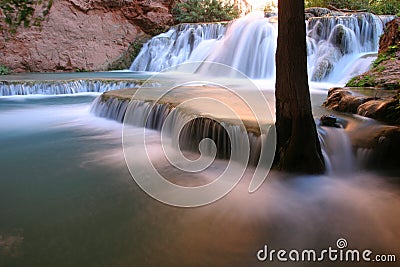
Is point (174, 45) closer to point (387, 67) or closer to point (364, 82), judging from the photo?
point (387, 67)

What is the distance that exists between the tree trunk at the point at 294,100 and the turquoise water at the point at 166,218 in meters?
0.21

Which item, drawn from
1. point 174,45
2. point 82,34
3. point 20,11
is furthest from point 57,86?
point 20,11

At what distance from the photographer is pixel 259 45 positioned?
11938 mm

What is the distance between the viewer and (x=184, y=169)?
13.5ft

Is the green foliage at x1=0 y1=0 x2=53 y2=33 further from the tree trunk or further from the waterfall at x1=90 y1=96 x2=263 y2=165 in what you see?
the waterfall at x1=90 y1=96 x2=263 y2=165

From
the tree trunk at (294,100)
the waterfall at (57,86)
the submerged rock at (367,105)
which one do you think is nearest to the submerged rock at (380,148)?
the submerged rock at (367,105)

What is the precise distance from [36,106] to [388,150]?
8.21 metres

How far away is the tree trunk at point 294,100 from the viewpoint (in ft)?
10.3

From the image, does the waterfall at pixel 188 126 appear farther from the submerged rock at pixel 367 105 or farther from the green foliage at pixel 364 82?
the green foliage at pixel 364 82

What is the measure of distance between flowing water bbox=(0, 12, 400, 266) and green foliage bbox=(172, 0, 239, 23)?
14.6 m

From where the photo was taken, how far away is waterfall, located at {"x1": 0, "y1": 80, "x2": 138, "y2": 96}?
9.92 m

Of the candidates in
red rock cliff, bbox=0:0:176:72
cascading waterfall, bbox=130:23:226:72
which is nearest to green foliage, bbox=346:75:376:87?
cascading waterfall, bbox=130:23:226:72

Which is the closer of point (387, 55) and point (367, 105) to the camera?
point (367, 105)

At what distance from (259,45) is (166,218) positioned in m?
10.2
